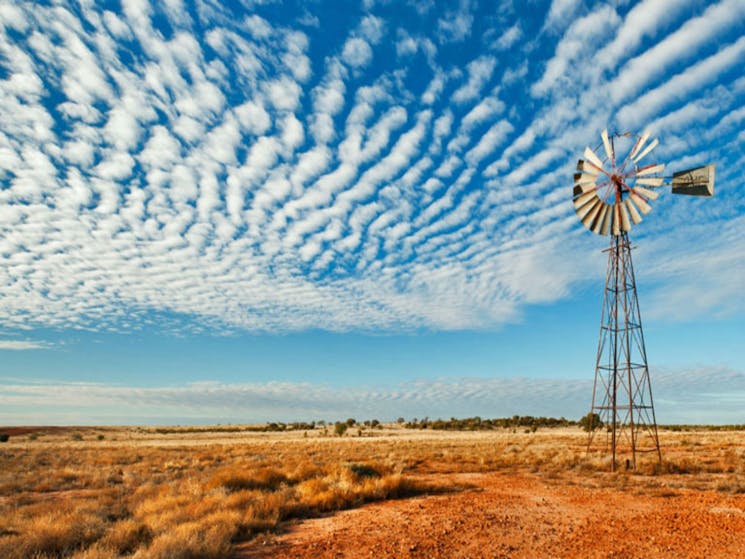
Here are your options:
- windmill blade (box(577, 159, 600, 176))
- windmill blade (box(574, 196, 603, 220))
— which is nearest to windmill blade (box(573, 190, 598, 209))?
windmill blade (box(574, 196, 603, 220))

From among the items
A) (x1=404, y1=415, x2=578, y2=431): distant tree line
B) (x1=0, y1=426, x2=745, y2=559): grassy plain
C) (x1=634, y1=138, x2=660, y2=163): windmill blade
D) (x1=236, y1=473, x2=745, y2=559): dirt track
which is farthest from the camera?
(x1=404, y1=415, x2=578, y2=431): distant tree line

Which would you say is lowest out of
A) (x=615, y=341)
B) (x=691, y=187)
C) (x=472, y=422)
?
(x=472, y=422)

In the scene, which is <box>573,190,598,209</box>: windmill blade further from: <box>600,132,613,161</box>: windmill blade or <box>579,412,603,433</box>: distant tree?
<box>579,412,603,433</box>: distant tree

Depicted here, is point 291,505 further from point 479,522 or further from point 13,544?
point 13,544

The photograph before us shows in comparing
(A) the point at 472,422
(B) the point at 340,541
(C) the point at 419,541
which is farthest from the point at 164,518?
(A) the point at 472,422

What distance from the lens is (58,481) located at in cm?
1933

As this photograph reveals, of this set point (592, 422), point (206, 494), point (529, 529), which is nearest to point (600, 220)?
point (592, 422)

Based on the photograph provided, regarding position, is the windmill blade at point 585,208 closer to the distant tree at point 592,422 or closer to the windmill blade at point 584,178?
the windmill blade at point 584,178

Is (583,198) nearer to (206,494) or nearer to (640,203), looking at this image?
(640,203)

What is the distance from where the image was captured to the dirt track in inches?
327

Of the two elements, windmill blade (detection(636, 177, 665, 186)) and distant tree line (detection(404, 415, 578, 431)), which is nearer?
windmill blade (detection(636, 177, 665, 186))

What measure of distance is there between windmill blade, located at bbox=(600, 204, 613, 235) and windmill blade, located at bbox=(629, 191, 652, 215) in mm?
998

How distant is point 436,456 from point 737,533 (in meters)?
18.7

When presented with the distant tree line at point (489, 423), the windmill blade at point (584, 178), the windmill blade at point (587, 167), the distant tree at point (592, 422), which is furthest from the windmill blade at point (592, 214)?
the distant tree line at point (489, 423)
